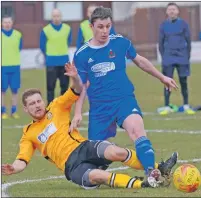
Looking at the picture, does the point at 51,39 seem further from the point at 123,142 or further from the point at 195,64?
the point at 195,64

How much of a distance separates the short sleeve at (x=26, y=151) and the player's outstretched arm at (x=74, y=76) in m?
0.75

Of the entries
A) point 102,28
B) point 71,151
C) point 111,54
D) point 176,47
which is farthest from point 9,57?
point 71,151

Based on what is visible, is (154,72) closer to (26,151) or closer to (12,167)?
(26,151)

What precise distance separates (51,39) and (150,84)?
677 centimetres

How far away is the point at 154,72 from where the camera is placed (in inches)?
362

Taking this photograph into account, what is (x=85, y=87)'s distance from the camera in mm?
9188

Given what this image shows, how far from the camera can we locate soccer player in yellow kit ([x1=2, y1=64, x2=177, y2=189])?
819cm

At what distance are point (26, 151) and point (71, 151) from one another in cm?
50

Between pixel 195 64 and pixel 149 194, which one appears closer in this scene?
pixel 149 194

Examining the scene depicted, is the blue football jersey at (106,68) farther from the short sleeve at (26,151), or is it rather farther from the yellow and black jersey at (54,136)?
the short sleeve at (26,151)

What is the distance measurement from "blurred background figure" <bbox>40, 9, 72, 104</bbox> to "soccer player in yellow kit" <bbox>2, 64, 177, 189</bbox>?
871 cm

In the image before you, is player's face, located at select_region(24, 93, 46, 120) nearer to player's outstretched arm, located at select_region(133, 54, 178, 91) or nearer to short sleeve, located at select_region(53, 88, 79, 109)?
short sleeve, located at select_region(53, 88, 79, 109)

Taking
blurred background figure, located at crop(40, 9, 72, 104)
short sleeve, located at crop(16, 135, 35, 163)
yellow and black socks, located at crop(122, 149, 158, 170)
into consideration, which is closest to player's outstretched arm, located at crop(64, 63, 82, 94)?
short sleeve, located at crop(16, 135, 35, 163)

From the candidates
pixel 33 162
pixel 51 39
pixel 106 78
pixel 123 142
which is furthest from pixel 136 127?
pixel 51 39
